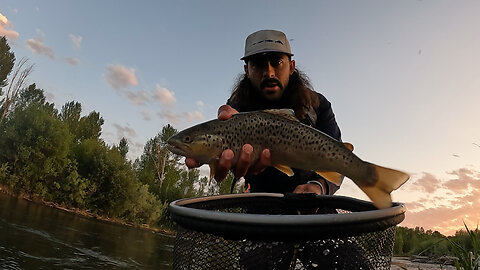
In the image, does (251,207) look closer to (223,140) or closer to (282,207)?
(282,207)

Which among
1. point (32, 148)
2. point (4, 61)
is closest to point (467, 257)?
point (32, 148)

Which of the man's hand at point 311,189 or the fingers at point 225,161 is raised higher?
the fingers at point 225,161

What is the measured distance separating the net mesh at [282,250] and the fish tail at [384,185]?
0.46ft

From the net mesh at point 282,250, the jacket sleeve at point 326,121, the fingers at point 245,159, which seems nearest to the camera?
the net mesh at point 282,250

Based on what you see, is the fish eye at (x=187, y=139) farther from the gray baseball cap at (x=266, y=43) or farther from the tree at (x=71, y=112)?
the tree at (x=71, y=112)

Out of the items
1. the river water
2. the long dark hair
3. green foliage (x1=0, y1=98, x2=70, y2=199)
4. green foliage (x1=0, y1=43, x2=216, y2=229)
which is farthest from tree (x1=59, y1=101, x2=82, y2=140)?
the long dark hair

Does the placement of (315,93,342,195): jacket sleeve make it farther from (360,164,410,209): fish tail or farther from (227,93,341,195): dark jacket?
(360,164,410,209): fish tail

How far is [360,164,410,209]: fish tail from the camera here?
70.8 inches

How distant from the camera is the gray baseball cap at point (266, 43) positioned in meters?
2.73

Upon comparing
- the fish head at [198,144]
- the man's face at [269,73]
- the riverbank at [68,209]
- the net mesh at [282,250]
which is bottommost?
the riverbank at [68,209]

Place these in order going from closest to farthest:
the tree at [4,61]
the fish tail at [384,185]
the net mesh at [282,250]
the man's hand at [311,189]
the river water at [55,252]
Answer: the net mesh at [282,250] < the fish tail at [384,185] < the man's hand at [311,189] < the river water at [55,252] < the tree at [4,61]

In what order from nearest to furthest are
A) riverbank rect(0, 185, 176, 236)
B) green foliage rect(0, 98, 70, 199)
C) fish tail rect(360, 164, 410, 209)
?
fish tail rect(360, 164, 410, 209) → riverbank rect(0, 185, 176, 236) → green foliage rect(0, 98, 70, 199)

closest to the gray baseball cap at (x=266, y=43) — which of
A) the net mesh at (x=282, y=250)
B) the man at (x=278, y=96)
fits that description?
the man at (x=278, y=96)

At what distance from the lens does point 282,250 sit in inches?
59.4
